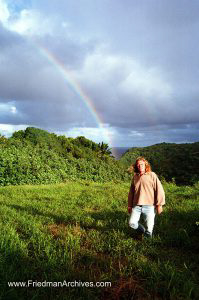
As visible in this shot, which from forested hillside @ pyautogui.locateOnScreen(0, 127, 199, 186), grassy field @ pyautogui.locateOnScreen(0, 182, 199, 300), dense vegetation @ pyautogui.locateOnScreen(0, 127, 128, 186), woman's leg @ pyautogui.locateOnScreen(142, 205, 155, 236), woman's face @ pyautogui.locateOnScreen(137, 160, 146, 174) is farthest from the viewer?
forested hillside @ pyautogui.locateOnScreen(0, 127, 199, 186)

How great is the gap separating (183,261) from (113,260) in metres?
1.13

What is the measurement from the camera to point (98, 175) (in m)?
21.4

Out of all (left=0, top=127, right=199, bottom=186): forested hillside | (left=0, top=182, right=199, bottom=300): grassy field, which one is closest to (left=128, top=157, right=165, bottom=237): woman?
(left=0, top=182, right=199, bottom=300): grassy field

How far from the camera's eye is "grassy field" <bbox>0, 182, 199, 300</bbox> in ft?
10.3

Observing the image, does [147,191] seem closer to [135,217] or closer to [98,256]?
[135,217]

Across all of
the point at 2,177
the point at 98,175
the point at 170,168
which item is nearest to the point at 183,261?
the point at 2,177

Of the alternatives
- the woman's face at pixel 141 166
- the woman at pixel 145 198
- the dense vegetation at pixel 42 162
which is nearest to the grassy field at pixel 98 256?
the woman at pixel 145 198

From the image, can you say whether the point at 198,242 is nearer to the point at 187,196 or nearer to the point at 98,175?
the point at 187,196

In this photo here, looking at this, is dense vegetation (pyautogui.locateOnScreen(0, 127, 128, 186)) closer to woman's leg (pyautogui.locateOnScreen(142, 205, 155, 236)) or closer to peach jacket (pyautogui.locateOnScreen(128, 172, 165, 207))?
peach jacket (pyautogui.locateOnScreen(128, 172, 165, 207))

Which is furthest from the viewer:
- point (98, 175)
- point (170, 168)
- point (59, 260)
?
point (170, 168)

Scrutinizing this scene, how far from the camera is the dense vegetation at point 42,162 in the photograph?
47.2 feet

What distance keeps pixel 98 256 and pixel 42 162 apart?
13.9 m

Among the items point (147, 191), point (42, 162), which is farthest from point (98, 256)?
point (42, 162)

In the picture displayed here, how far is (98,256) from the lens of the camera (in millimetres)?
4062
